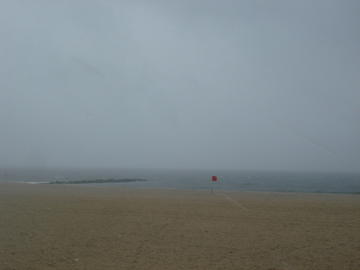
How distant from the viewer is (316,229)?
11117mm

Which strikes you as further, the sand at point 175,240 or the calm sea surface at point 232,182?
the calm sea surface at point 232,182

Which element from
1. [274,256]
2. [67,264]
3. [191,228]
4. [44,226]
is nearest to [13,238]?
[44,226]

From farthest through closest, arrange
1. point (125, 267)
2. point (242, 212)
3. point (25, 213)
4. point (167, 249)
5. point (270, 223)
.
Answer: point (242, 212) → point (25, 213) → point (270, 223) → point (167, 249) → point (125, 267)

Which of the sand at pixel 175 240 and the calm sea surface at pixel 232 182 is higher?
the sand at pixel 175 240

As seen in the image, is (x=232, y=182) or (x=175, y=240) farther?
(x=232, y=182)

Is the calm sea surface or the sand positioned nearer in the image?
the sand

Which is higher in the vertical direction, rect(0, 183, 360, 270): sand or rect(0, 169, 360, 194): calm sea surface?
rect(0, 183, 360, 270): sand

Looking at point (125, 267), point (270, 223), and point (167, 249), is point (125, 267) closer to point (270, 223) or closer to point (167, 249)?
point (167, 249)

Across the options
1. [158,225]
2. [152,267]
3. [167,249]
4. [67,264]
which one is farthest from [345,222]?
[67,264]

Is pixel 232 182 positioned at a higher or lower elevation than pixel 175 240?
lower

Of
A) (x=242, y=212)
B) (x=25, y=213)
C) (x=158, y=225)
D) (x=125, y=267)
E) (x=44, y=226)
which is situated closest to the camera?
(x=125, y=267)

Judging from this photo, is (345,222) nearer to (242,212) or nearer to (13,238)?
(242,212)

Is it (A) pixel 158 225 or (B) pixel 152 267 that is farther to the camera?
(A) pixel 158 225

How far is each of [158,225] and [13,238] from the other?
4732mm
